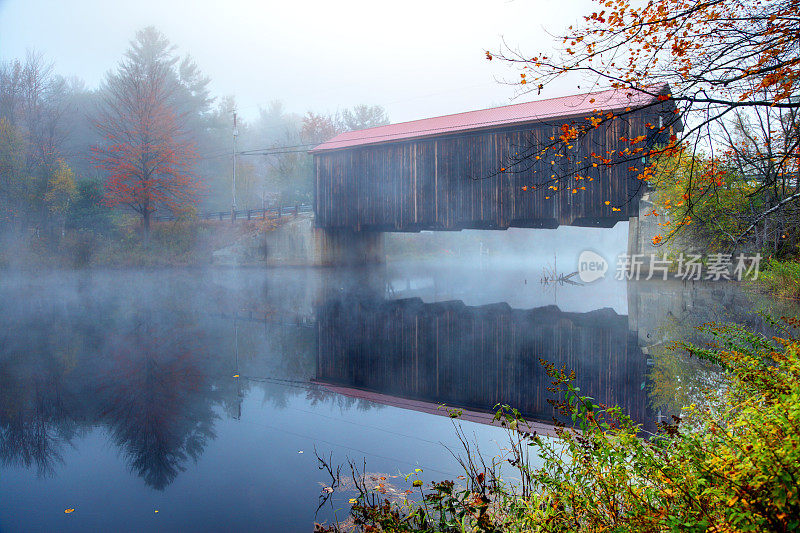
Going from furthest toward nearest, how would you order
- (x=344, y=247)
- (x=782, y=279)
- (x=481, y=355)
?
1. (x=344, y=247)
2. (x=782, y=279)
3. (x=481, y=355)

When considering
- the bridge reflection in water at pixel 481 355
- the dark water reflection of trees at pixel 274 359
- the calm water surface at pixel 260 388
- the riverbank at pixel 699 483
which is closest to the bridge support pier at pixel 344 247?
the dark water reflection of trees at pixel 274 359

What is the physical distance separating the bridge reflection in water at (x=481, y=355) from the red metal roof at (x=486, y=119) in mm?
6798

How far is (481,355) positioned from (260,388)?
3.82m

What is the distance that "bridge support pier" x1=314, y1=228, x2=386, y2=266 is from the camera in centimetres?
2517

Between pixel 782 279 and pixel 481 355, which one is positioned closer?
pixel 481 355

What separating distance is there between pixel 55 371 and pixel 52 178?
23.2m

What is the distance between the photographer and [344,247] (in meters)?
26.1

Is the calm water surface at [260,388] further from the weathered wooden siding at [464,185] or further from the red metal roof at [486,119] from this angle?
the red metal roof at [486,119]

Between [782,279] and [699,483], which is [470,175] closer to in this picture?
[782,279]

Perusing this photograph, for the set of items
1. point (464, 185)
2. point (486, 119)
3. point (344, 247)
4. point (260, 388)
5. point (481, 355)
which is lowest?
point (260, 388)

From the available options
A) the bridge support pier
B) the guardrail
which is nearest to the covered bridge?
the bridge support pier

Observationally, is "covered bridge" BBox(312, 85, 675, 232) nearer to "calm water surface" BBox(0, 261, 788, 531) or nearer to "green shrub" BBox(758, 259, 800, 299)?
"calm water surface" BBox(0, 261, 788, 531)

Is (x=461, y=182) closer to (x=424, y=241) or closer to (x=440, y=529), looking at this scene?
(x=440, y=529)

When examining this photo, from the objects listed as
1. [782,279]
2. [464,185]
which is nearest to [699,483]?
[782,279]
